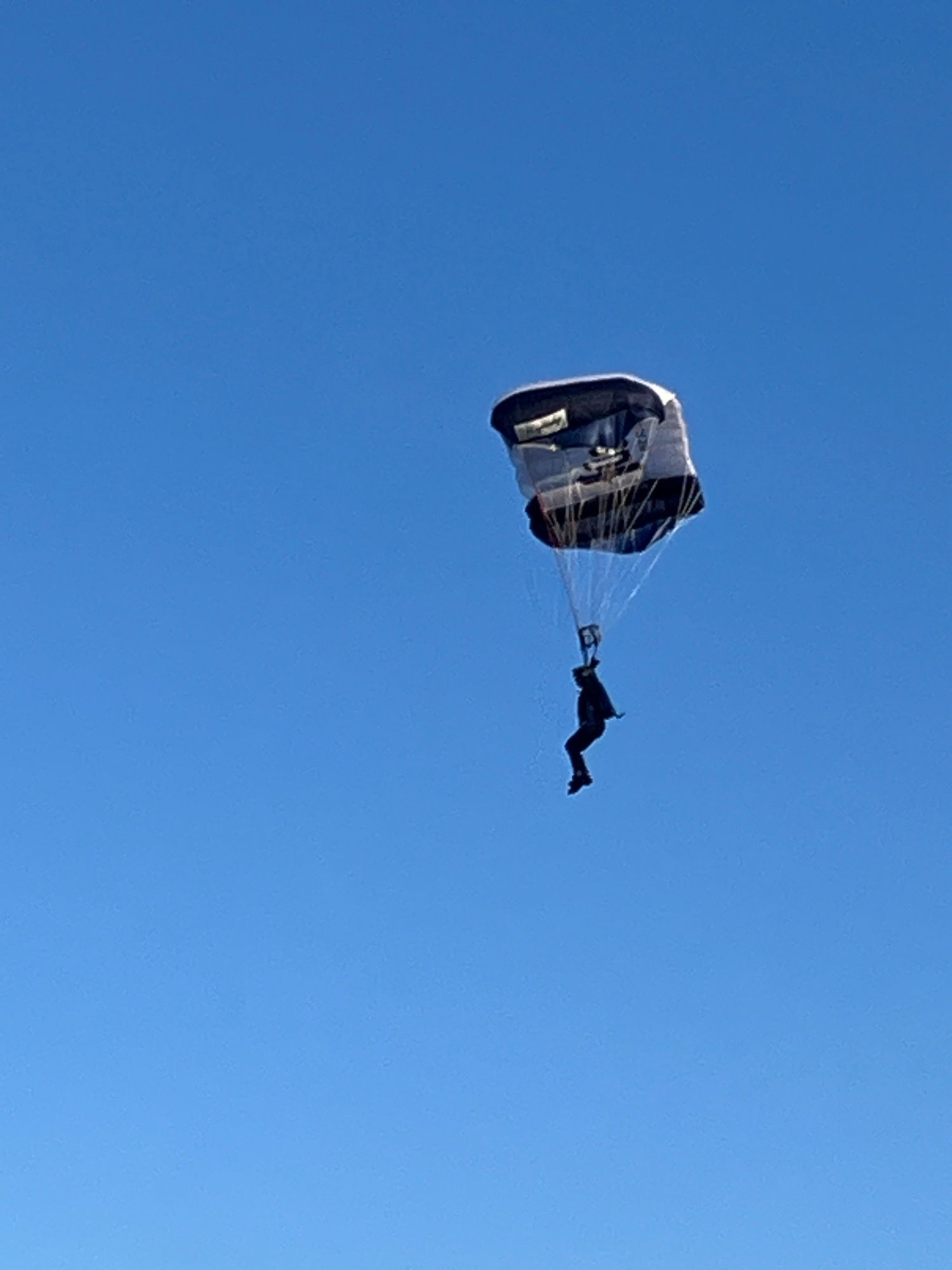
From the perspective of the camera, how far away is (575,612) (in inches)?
1156

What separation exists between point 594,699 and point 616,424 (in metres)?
4.48

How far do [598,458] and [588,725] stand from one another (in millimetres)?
4409

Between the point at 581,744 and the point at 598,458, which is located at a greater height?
the point at 598,458

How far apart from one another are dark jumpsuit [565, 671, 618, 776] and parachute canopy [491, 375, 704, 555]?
3131mm

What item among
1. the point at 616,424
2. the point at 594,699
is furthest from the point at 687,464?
the point at 594,699

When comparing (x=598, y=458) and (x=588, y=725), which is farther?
(x=598, y=458)

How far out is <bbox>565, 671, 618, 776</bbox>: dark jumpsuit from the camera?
92.2ft

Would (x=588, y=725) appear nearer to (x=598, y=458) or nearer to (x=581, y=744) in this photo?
(x=581, y=744)

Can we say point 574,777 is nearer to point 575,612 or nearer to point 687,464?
point 575,612

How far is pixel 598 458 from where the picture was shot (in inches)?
1190

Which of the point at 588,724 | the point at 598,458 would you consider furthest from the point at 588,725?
the point at 598,458

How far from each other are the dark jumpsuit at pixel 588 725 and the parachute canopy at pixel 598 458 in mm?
3131

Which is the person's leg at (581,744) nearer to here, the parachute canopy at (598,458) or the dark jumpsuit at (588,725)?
the dark jumpsuit at (588,725)

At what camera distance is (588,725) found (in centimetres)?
2820
